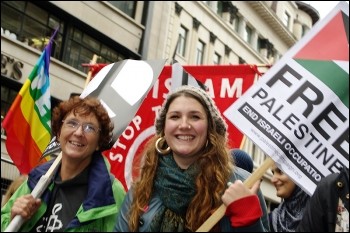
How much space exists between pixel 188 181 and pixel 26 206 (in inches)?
33.9

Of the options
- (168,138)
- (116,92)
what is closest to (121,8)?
(116,92)

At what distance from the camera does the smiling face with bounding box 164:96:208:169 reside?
2.73m

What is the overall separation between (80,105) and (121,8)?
1814 centimetres

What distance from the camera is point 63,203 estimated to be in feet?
9.44

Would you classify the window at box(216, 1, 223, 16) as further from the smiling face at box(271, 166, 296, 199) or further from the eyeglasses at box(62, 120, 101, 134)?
→ the eyeglasses at box(62, 120, 101, 134)

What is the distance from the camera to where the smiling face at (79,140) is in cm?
299

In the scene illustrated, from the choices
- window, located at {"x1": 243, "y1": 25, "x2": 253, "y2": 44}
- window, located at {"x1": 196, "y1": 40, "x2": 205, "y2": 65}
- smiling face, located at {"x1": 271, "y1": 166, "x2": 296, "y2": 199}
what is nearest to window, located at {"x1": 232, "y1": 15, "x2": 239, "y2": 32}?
window, located at {"x1": 243, "y1": 25, "x2": 253, "y2": 44}

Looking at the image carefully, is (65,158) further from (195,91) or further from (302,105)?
(302,105)

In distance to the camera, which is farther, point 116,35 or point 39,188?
point 116,35

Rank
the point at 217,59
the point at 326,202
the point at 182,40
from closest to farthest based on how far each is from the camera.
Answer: the point at 326,202 < the point at 182,40 < the point at 217,59

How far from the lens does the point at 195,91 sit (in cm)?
286

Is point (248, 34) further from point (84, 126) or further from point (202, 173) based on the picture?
point (202, 173)

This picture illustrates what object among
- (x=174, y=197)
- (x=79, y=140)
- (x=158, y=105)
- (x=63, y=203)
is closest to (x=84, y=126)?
(x=79, y=140)

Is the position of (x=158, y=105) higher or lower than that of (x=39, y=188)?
higher
